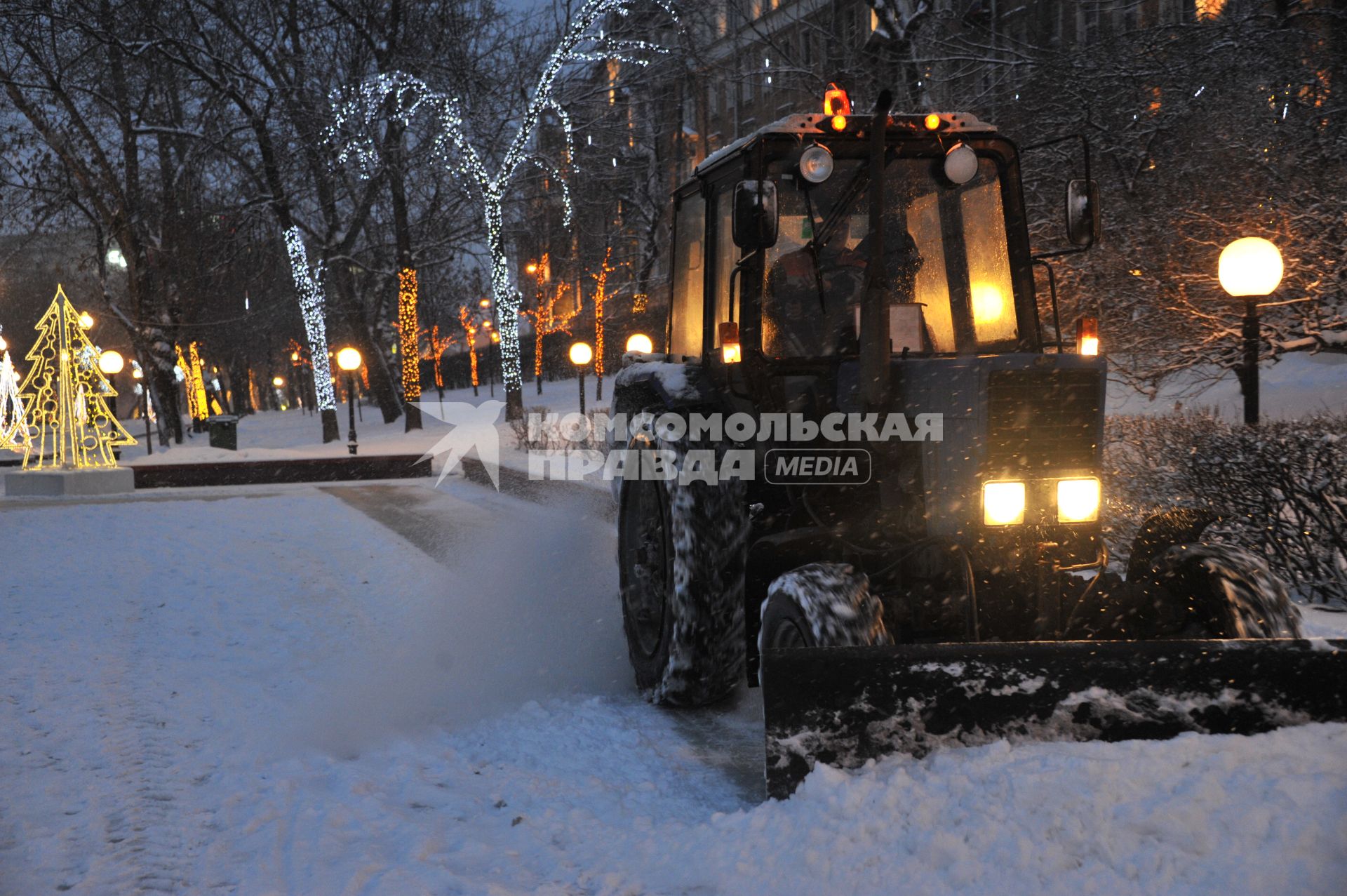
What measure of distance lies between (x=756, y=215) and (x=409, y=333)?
27.6 m

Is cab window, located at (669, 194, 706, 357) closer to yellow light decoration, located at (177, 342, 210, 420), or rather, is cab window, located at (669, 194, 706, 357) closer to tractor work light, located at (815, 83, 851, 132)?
tractor work light, located at (815, 83, 851, 132)

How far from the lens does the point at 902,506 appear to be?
4.43m

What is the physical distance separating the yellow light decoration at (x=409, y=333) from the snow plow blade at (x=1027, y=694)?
90.4 feet

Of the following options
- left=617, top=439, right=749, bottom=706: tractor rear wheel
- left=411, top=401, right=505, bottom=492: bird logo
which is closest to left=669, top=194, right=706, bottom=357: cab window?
left=617, top=439, right=749, bottom=706: tractor rear wheel

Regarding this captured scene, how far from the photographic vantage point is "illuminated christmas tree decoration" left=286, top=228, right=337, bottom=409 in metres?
27.8

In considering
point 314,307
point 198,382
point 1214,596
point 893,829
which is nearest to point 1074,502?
point 1214,596

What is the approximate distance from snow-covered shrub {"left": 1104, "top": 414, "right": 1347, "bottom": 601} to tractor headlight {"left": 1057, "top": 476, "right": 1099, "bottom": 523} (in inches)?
113

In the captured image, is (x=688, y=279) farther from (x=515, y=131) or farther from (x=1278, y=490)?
(x=515, y=131)

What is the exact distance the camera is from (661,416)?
512 cm

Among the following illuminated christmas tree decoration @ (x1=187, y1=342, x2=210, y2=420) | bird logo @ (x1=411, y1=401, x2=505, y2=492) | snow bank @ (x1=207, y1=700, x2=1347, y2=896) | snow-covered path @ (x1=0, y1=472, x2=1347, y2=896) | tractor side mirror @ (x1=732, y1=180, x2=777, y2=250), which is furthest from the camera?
illuminated christmas tree decoration @ (x1=187, y1=342, x2=210, y2=420)

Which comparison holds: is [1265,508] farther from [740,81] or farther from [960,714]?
[740,81]

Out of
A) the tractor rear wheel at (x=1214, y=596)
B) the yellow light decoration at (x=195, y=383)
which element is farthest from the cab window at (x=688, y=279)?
the yellow light decoration at (x=195, y=383)

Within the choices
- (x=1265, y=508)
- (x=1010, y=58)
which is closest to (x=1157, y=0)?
(x=1010, y=58)

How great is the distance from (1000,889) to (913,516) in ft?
5.67
